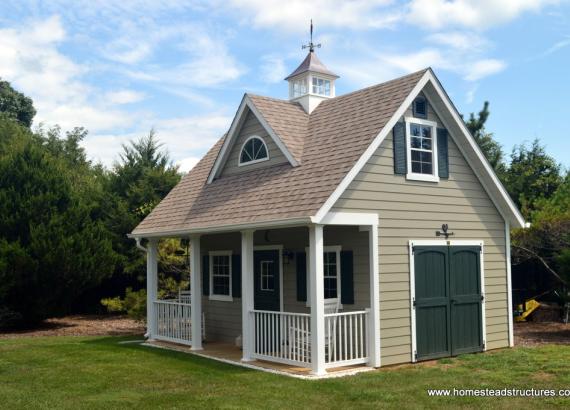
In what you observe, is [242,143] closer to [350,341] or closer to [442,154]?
[442,154]

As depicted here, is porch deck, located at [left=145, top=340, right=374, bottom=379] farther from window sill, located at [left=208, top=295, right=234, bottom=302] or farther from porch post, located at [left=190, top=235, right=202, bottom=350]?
window sill, located at [left=208, top=295, right=234, bottom=302]

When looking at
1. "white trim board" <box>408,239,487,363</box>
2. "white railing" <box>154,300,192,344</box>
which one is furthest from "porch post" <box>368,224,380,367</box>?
"white railing" <box>154,300,192,344</box>

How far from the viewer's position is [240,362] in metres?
11.9

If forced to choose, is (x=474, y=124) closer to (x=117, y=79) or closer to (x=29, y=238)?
(x=117, y=79)

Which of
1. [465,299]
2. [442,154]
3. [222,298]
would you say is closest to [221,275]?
[222,298]

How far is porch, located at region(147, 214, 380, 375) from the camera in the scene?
1088 cm

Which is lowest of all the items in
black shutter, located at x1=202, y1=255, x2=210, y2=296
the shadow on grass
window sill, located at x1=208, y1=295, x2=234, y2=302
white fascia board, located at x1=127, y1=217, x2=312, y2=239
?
the shadow on grass

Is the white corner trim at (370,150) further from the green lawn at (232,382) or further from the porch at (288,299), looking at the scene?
the green lawn at (232,382)

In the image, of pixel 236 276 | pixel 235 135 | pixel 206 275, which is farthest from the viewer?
pixel 206 275

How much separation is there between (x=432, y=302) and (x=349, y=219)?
265 cm

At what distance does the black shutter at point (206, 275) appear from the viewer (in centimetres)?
1606

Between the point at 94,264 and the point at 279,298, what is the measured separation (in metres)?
7.77

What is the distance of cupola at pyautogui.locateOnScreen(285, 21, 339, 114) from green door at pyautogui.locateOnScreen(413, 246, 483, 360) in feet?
17.1

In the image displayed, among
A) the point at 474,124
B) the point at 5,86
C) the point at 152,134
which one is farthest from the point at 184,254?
the point at 5,86
